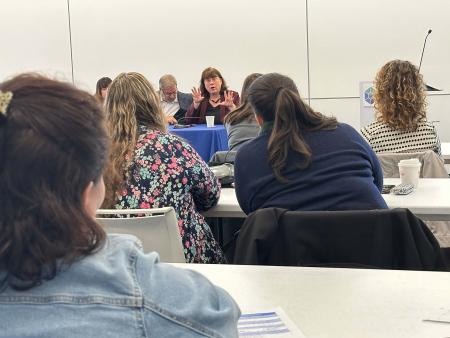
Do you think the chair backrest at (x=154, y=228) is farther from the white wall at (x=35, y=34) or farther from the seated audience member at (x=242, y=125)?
the white wall at (x=35, y=34)

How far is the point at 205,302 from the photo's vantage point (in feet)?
2.57

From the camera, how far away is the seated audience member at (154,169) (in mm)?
2062

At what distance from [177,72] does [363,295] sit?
19.8 ft

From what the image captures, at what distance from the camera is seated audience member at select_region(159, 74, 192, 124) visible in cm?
621

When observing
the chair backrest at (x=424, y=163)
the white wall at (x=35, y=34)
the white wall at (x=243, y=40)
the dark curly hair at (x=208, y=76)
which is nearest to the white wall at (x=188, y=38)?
the white wall at (x=243, y=40)

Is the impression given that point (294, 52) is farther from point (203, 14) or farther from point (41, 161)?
point (41, 161)

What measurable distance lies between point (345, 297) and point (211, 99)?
4639mm

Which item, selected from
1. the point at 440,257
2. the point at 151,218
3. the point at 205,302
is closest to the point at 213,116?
the point at 151,218

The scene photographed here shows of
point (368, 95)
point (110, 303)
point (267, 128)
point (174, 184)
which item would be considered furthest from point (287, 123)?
point (368, 95)

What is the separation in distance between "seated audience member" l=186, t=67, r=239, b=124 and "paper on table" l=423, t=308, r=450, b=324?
454 centimetres

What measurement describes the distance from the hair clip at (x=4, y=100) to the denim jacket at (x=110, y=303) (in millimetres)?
207

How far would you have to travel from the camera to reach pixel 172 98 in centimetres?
632

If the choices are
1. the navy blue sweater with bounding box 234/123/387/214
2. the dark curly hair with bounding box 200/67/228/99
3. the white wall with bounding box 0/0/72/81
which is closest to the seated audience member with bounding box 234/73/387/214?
the navy blue sweater with bounding box 234/123/387/214

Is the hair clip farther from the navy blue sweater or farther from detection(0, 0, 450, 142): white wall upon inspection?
detection(0, 0, 450, 142): white wall
